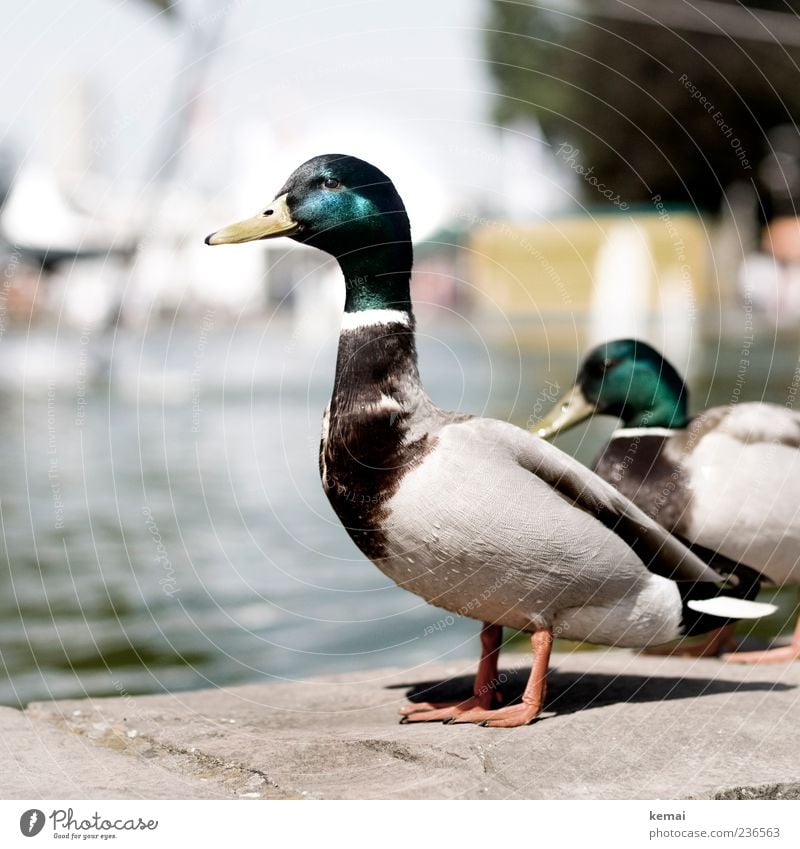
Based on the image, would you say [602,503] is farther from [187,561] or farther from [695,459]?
[187,561]

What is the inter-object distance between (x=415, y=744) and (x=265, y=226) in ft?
5.18

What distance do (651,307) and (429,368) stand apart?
1361 cm

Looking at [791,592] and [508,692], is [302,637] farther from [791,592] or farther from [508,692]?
[791,592]

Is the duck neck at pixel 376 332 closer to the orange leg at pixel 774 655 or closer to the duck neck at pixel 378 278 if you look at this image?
the duck neck at pixel 378 278

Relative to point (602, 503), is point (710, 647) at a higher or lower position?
lower

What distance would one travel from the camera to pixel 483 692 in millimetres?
3955

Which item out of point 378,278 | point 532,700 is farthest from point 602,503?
point 378,278

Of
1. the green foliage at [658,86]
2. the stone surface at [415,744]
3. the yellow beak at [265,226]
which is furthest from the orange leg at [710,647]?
the green foliage at [658,86]

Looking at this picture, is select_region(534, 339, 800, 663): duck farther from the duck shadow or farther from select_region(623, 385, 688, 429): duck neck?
the duck shadow

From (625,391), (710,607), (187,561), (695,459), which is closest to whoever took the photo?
(710,607)

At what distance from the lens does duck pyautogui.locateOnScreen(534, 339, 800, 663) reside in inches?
180

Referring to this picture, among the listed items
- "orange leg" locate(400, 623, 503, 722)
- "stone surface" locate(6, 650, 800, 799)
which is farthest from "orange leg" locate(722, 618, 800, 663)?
"orange leg" locate(400, 623, 503, 722)

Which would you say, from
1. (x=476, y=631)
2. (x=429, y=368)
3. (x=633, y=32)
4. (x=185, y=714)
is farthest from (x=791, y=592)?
(x=633, y=32)

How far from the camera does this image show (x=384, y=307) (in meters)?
3.73
